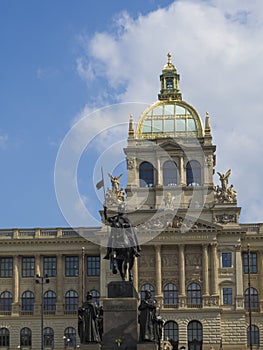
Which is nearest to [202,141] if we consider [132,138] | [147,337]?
[132,138]

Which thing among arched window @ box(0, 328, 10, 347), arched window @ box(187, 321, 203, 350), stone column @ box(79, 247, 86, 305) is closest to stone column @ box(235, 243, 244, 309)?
arched window @ box(187, 321, 203, 350)

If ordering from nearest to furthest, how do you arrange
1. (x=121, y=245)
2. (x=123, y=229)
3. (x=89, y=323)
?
(x=89, y=323)
(x=121, y=245)
(x=123, y=229)

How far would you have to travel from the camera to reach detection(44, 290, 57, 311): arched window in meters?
113

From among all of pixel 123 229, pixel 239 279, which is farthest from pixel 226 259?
pixel 123 229

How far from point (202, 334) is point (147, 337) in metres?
63.0

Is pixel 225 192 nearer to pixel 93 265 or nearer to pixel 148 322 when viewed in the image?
pixel 93 265

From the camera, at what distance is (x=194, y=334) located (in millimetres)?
107688

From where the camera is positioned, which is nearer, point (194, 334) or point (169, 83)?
point (194, 334)

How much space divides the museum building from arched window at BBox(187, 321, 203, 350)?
0.12 meters

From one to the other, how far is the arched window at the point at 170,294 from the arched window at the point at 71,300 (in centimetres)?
1113

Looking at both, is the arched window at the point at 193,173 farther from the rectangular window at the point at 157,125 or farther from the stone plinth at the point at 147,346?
the stone plinth at the point at 147,346

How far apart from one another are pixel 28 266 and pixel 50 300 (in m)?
5.08

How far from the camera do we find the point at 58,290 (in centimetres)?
11212

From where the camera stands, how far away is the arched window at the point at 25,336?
365 ft
